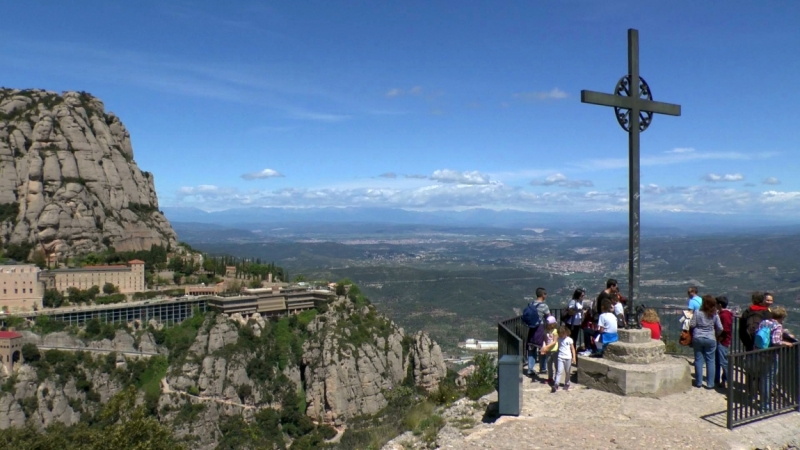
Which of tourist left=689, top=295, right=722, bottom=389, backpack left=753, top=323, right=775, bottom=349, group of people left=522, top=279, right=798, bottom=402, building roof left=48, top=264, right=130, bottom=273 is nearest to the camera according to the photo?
backpack left=753, top=323, right=775, bottom=349

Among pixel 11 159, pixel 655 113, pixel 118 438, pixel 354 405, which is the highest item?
pixel 11 159

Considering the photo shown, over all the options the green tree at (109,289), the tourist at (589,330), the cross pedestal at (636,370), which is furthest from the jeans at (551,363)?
the green tree at (109,289)

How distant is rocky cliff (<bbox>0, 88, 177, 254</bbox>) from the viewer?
82.1 m

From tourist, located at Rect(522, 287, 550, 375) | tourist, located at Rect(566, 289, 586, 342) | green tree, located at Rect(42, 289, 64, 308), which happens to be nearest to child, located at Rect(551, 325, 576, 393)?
tourist, located at Rect(522, 287, 550, 375)

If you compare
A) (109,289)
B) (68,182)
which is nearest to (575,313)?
(109,289)

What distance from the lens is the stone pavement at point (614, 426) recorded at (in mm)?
8586

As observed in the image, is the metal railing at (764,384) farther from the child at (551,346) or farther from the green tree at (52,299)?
the green tree at (52,299)

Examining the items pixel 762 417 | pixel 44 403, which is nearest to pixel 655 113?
pixel 762 417

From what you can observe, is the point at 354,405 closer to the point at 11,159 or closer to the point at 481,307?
the point at 11,159

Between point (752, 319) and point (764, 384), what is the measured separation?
166cm

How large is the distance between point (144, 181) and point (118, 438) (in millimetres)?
90402

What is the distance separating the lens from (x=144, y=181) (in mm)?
104500

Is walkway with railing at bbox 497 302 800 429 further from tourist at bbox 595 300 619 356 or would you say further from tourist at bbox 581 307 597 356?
tourist at bbox 581 307 597 356

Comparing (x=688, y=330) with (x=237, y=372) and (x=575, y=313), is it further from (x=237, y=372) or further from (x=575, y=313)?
(x=237, y=372)
